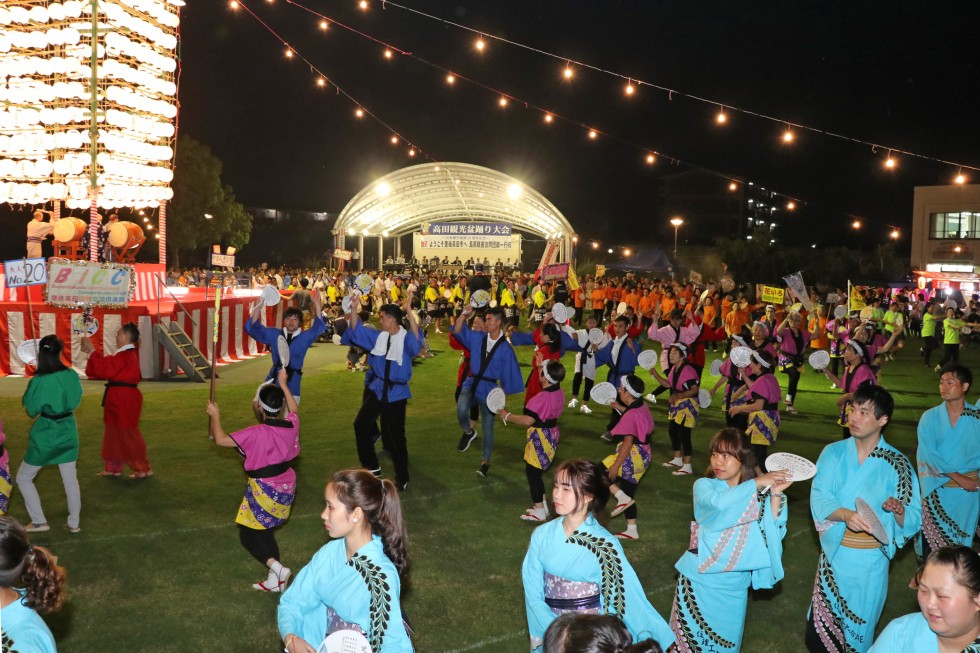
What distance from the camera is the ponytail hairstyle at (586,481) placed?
318 cm

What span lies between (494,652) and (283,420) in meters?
1.99

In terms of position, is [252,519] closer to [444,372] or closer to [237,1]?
[444,372]

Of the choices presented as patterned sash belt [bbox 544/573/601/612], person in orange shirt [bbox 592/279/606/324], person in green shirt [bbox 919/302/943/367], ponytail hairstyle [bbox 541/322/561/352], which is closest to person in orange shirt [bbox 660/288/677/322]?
person in orange shirt [bbox 592/279/606/324]

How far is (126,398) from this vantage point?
751cm

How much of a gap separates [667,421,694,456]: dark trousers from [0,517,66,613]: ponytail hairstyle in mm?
6942

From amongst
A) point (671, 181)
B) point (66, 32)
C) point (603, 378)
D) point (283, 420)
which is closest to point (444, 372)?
point (603, 378)

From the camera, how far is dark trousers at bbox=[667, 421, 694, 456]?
862cm

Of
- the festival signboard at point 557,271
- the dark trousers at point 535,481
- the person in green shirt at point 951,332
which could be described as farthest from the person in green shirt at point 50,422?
the festival signboard at point 557,271

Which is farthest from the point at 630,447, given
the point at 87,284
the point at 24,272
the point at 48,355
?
the point at 87,284

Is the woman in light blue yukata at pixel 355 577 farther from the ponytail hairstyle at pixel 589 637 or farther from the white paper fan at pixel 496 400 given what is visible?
the white paper fan at pixel 496 400

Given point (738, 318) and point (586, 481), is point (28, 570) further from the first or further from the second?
point (738, 318)

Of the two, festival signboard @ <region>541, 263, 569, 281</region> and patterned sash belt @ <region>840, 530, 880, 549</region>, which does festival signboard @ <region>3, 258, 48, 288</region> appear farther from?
festival signboard @ <region>541, 263, 569, 281</region>

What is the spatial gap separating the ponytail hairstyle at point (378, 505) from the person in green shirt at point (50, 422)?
3984mm

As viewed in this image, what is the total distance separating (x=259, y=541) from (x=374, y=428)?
248 centimetres
